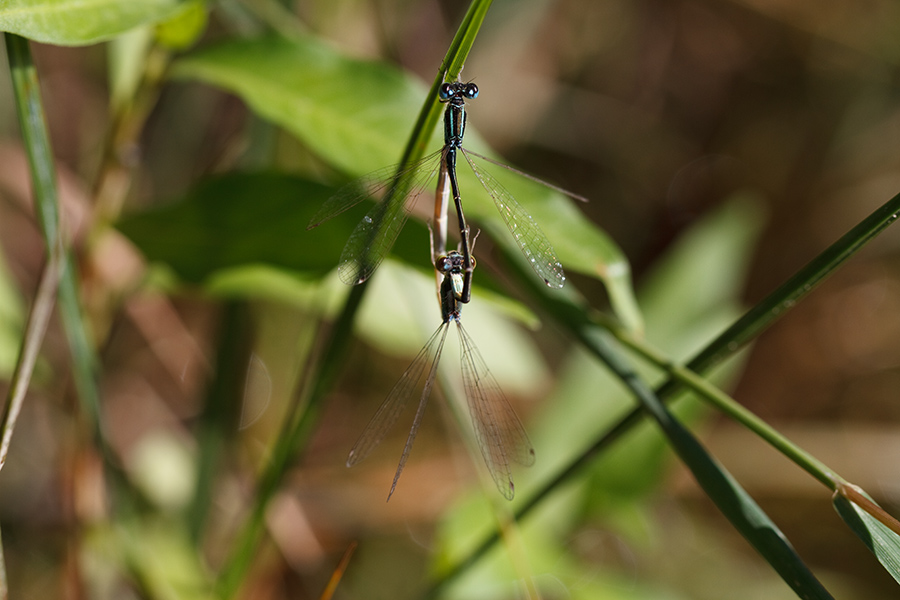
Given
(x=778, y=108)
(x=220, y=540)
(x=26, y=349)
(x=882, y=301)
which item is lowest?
(x=26, y=349)

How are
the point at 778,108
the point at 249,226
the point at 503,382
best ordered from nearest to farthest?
the point at 249,226 < the point at 503,382 < the point at 778,108

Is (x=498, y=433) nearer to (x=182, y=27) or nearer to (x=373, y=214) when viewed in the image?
(x=373, y=214)

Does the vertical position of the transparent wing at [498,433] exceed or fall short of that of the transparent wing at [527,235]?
it falls short

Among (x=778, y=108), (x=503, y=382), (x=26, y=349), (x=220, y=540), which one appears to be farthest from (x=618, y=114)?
(x=26, y=349)

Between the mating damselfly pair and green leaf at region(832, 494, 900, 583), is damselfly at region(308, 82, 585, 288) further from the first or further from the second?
green leaf at region(832, 494, 900, 583)

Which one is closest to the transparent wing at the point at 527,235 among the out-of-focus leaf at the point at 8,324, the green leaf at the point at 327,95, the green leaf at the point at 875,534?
the green leaf at the point at 327,95

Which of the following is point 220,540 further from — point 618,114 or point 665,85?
point 665,85

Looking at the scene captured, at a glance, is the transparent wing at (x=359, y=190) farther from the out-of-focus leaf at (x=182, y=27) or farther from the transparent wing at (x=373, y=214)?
the out-of-focus leaf at (x=182, y=27)
